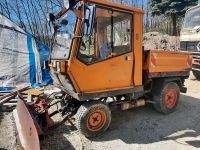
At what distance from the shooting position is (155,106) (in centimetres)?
548

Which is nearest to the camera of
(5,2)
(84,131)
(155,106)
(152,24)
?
(84,131)

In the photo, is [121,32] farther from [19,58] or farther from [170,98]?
[19,58]

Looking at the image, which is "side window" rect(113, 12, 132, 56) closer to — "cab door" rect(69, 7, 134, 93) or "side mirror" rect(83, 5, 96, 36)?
"cab door" rect(69, 7, 134, 93)

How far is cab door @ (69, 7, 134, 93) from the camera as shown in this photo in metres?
3.97

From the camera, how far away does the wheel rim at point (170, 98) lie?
5.50 meters

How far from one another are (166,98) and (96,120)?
2.06 meters

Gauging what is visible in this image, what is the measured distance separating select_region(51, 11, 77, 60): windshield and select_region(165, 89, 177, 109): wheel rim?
277 centimetres

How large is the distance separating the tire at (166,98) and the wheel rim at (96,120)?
5.35 feet

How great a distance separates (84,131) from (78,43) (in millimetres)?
1633

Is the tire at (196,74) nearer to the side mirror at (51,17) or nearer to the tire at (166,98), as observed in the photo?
the tire at (166,98)

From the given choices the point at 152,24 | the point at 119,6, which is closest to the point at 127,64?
the point at 119,6

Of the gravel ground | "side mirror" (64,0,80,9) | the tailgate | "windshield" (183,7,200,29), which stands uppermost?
"windshield" (183,7,200,29)

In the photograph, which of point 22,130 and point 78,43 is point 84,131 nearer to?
point 22,130

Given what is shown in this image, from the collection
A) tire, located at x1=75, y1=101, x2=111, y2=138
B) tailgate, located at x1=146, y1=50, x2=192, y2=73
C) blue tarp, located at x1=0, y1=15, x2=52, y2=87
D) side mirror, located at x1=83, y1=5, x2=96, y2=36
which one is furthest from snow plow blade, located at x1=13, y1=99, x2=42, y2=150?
blue tarp, located at x1=0, y1=15, x2=52, y2=87
